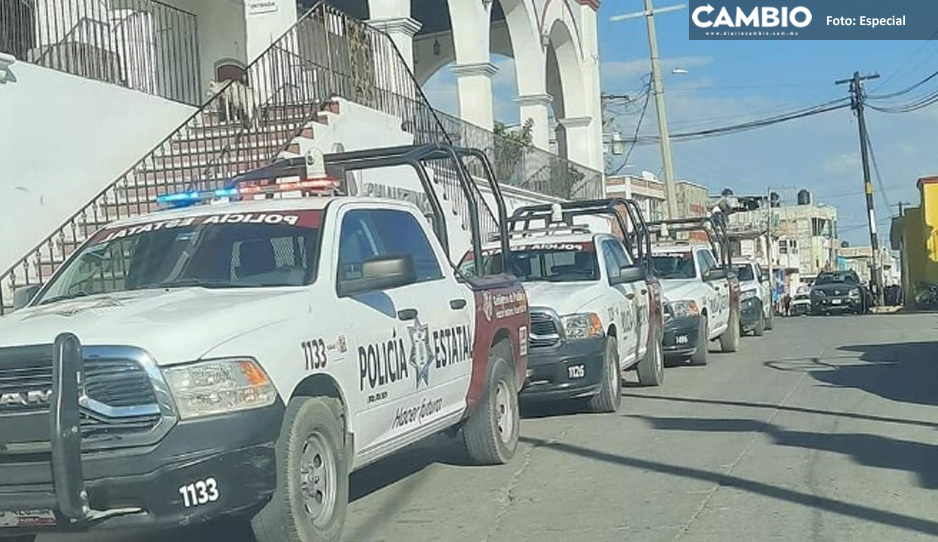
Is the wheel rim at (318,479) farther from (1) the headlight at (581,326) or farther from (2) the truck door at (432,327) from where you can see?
(1) the headlight at (581,326)

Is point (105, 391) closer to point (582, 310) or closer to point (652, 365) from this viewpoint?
point (582, 310)

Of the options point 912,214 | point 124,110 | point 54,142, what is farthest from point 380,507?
point 912,214

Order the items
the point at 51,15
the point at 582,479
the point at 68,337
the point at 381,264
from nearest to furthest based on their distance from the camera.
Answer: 1. the point at 68,337
2. the point at 381,264
3. the point at 582,479
4. the point at 51,15

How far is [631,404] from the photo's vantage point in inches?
508

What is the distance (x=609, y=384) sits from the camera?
470 inches

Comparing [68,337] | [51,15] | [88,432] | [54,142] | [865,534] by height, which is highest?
[51,15]

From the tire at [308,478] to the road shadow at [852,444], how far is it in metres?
3.95

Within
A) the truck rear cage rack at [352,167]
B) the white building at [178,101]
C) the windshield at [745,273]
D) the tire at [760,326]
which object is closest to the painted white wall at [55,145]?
the white building at [178,101]

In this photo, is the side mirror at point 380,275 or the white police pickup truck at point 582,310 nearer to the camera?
the side mirror at point 380,275

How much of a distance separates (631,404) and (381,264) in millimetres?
6649

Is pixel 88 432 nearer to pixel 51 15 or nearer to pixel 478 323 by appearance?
pixel 478 323

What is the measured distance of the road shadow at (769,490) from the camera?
7055mm

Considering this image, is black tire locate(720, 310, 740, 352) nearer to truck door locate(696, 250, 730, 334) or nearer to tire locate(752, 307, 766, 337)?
truck door locate(696, 250, 730, 334)

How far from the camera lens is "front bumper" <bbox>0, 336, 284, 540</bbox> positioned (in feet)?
17.4
